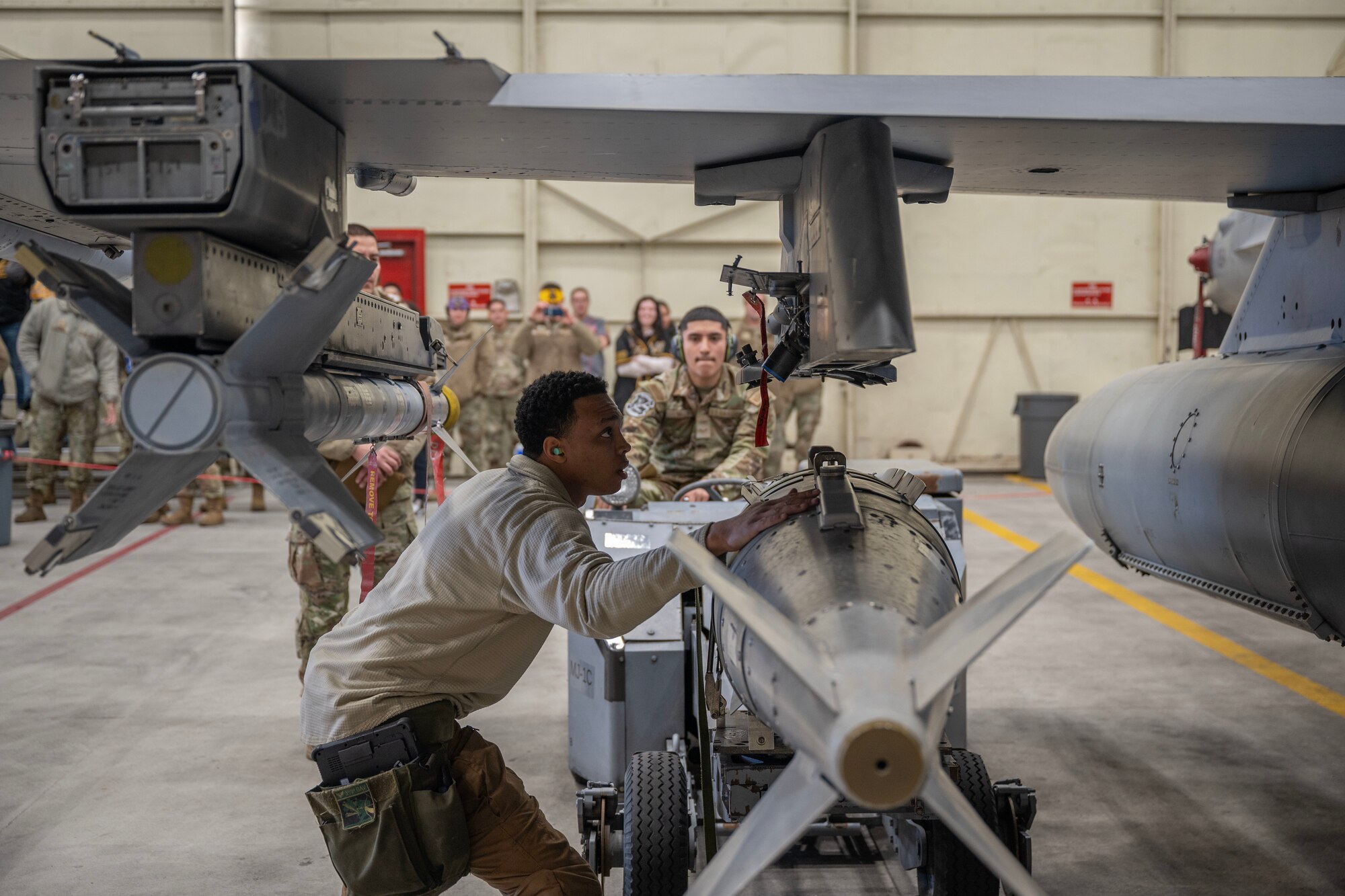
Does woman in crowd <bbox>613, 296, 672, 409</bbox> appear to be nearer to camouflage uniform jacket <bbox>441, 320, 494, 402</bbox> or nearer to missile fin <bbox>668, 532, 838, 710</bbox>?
camouflage uniform jacket <bbox>441, 320, 494, 402</bbox>

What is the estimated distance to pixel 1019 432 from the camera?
14586 millimetres

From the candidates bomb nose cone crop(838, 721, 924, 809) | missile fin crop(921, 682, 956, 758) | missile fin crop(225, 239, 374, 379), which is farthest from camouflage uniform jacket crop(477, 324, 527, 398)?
bomb nose cone crop(838, 721, 924, 809)

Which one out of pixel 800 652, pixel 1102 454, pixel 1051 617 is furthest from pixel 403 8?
A: pixel 800 652

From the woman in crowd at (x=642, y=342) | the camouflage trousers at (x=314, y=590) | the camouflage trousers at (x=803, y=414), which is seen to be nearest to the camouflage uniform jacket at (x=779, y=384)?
the camouflage trousers at (x=803, y=414)

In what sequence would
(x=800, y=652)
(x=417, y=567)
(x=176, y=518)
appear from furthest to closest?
(x=176, y=518)
(x=417, y=567)
(x=800, y=652)

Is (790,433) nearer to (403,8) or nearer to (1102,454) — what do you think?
(403,8)

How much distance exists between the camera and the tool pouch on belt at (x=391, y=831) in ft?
8.36

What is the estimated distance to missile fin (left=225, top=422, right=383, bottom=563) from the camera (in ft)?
6.79

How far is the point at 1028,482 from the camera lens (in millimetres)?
14102

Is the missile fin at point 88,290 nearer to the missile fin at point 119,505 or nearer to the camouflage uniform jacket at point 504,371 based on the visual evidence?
the missile fin at point 119,505

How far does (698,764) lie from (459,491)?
4.64ft

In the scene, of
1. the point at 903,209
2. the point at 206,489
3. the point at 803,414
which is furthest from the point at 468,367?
the point at 903,209

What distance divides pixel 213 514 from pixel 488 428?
9.18 ft

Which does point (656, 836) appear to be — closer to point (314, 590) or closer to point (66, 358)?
point (314, 590)
